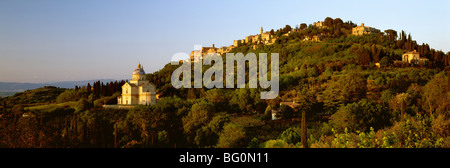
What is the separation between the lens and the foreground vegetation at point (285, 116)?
13.7m

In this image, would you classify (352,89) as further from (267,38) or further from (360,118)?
(267,38)

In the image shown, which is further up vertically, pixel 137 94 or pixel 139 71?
pixel 139 71

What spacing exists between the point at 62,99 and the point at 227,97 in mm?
20869

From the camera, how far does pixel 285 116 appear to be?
24.2 m

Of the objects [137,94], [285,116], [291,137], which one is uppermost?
[137,94]

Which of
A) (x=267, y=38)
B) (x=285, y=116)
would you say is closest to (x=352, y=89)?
(x=285, y=116)

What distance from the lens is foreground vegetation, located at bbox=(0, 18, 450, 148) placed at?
1373cm

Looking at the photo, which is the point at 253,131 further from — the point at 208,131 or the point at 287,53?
the point at 287,53

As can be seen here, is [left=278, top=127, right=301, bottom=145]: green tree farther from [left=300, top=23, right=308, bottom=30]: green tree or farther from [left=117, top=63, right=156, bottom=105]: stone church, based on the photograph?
[left=300, top=23, right=308, bottom=30]: green tree

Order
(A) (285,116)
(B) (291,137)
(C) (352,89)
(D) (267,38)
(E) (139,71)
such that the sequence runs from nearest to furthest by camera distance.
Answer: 1. (B) (291,137)
2. (A) (285,116)
3. (C) (352,89)
4. (E) (139,71)
5. (D) (267,38)

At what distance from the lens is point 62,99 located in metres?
38.5

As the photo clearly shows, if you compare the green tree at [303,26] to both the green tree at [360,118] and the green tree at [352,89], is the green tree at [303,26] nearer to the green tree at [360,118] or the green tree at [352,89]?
the green tree at [352,89]

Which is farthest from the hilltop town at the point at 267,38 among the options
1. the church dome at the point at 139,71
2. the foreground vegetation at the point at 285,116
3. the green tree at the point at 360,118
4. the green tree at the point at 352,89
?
the green tree at the point at 360,118
